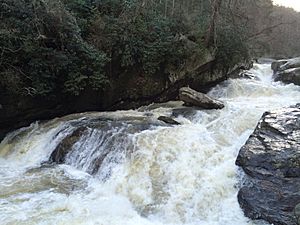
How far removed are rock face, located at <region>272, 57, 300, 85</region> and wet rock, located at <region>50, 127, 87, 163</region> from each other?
9.16 meters

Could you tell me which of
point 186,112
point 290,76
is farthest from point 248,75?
point 186,112

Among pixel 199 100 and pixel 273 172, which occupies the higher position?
pixel 199 100

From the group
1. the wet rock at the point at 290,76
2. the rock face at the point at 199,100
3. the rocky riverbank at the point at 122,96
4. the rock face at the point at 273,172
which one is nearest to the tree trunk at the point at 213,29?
the rocky riverbank at the point at 122,96

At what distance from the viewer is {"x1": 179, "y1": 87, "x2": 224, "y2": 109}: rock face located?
10.0 metres

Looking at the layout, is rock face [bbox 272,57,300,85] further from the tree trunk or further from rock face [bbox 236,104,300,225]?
rock face [bbox 236,104,300,225]

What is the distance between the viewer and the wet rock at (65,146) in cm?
804

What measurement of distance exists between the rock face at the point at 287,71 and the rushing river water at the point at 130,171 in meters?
5.20

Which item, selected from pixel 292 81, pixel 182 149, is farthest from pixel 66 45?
pixel 292 81

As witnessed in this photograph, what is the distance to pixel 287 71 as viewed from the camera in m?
14.3

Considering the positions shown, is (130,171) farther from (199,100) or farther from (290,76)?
(290,76)

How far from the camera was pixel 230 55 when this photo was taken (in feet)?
43.0

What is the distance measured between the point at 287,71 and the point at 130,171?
9982 millimetres

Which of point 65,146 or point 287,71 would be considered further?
point 287,71

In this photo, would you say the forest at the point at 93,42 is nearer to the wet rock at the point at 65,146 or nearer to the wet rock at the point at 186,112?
the wet rock at the point at 65,146
